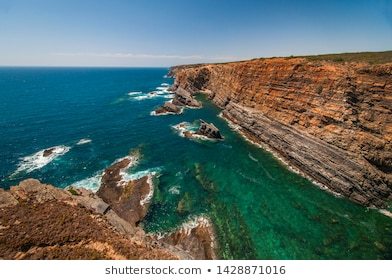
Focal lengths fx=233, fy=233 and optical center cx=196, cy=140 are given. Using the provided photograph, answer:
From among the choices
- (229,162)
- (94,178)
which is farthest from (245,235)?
(94,178)

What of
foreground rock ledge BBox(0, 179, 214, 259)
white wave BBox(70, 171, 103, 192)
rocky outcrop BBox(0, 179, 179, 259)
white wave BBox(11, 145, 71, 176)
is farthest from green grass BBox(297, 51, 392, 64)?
white wave BBox(11, 145, 71, 176)

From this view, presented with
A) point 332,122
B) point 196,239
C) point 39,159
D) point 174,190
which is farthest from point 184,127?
point 196,239

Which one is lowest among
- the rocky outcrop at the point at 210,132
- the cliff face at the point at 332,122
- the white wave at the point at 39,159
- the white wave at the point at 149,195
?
the white wave at the point at 149,195

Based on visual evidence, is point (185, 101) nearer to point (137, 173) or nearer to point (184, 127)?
point (184, 127)

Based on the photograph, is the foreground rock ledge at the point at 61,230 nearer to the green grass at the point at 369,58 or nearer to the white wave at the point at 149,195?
the white wave at the point at 149,195

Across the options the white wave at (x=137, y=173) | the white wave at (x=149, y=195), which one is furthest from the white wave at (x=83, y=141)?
the white wave at (x=149, y=195)

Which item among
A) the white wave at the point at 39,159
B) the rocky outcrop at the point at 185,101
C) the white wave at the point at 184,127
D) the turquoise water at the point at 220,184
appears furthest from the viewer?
the rocky outcrop at the point at 185,101
